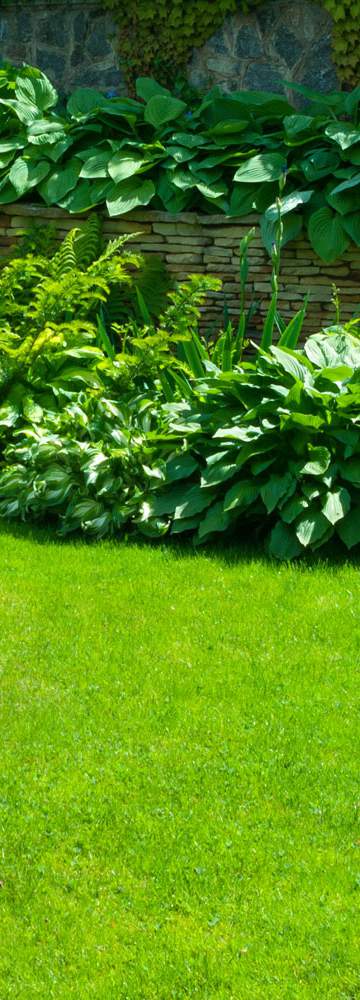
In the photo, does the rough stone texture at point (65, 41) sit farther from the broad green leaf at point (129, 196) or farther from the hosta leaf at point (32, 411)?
the hosta leaf at point (32, 411)

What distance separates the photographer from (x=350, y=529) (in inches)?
194

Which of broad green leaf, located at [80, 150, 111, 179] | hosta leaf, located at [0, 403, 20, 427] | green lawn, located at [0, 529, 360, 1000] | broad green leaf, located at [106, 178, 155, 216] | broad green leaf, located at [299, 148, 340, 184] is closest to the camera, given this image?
green lawn, located at [0, 529, 360, 1000]

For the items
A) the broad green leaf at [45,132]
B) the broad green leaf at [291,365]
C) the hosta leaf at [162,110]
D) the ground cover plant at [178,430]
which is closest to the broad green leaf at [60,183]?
the broad green leaf at [45,132]

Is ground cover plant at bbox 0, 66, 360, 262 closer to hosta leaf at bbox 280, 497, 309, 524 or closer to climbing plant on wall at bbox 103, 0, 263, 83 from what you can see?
climbing plant on wall at bbox 103, 0, 263, 83

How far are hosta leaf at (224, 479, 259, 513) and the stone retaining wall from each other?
7.40 feet

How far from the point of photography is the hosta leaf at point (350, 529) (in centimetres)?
489

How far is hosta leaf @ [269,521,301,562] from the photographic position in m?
4.94

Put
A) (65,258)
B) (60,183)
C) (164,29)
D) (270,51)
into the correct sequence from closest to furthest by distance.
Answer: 1. (65,258)
2. (60,183)
3. (270,51)
4. (164,29)

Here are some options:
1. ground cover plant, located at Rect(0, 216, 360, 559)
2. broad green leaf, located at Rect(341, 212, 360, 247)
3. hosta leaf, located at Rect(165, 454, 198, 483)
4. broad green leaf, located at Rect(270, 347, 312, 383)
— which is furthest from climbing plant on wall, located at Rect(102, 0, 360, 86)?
hosta leaf, located at Rect(165, 454, 198, 483)

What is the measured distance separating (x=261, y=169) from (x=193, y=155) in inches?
19.3

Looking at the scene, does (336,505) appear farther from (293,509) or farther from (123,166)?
(123,166)

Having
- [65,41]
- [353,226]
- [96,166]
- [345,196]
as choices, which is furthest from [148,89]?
[353,226]

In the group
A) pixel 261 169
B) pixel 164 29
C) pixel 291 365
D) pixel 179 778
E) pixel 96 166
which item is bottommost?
pixel 179 778

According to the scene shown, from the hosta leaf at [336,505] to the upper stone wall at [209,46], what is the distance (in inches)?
160
